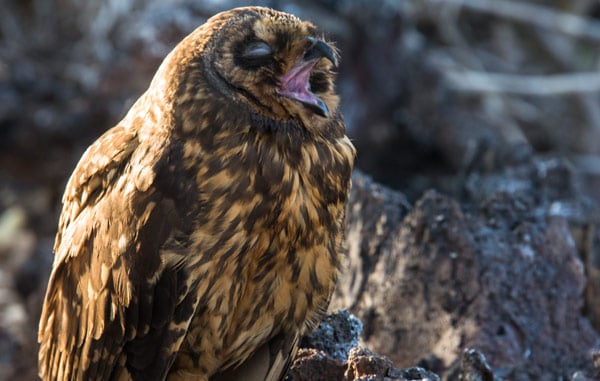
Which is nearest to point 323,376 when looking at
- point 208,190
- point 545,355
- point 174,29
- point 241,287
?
point 241,287

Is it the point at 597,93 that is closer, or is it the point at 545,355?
the point at 545,355

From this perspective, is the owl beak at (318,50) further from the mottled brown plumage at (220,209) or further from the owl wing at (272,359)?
the owl wing at (272,359)

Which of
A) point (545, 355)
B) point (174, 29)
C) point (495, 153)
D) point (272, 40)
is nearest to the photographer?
point (272, 40)

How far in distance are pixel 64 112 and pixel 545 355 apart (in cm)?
365

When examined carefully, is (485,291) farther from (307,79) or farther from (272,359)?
(307,79)

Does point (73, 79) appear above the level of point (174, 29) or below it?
below

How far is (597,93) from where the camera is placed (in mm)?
8141

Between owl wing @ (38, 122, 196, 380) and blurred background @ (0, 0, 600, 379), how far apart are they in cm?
207

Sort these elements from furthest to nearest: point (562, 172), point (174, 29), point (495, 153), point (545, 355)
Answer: point (174, 29)
point (495, 153)
point (562, 172)
point (545, 355)

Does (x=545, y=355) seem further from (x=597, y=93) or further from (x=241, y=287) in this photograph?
(x=597, y=93)

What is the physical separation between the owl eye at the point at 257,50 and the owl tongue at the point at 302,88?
0.31 feet

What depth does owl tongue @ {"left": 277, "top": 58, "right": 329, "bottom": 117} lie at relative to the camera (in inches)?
121

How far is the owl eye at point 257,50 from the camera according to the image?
10.1 feet

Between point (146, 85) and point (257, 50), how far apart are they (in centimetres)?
321
